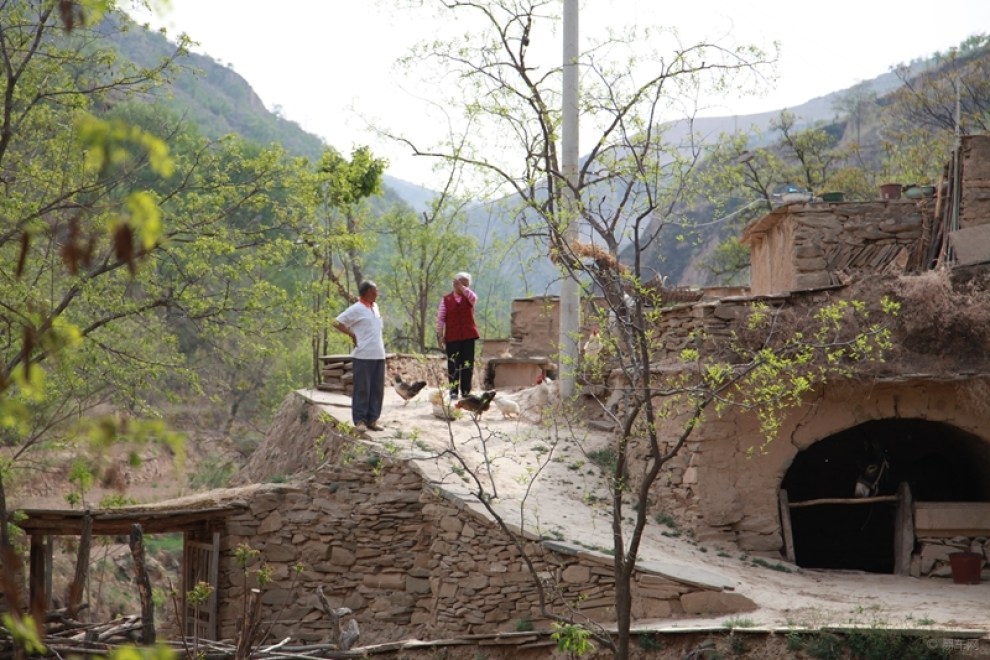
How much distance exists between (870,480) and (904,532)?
122 centimetres

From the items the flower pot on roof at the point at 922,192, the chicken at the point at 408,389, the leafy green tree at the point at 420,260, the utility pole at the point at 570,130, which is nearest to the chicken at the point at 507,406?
the utility pole at the point at 570,130

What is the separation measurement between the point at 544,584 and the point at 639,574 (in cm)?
86

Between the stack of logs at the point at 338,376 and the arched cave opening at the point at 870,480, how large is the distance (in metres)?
5.58

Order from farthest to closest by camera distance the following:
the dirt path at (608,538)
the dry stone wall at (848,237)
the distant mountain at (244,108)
A: the distant mountain at (244,108), the dry stone wall at (848,237), the dirt path at (608,538)

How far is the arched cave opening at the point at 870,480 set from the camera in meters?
13.0

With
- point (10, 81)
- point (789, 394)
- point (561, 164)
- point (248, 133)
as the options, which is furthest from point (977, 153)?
point (248, 133)

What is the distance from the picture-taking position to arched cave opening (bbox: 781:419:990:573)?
13023 millimetres

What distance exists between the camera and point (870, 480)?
12562 millimetres

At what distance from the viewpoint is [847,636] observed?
26.6ft

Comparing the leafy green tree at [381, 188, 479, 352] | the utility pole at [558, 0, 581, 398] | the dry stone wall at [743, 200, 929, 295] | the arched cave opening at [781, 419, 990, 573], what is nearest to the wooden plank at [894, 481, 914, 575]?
the arched cave opening at [781, 419, 990, 573]

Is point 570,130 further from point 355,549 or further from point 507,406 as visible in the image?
point 355,549

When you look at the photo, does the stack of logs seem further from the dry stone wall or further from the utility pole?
the dry stone wall

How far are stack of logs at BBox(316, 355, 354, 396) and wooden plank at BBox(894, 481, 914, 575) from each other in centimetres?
662

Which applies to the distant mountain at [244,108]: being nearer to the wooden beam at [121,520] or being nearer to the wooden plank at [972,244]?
the wooden plank at [972,244]
